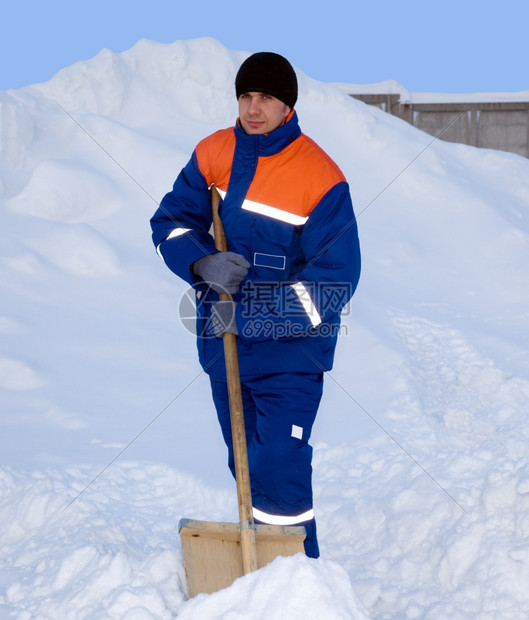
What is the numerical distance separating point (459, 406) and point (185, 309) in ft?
6.65

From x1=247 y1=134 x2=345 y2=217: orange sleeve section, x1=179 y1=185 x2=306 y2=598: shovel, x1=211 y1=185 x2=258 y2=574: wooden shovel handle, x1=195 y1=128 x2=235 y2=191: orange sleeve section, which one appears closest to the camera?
x1=179 y1=185 x2=306 y2=598: shovel

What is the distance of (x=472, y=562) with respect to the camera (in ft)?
10.2

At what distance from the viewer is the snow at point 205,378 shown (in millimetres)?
2941

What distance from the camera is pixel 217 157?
2908 mm

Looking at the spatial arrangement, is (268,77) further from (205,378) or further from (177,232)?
(205,378)

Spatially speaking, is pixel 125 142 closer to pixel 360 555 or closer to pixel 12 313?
pixel 12 313

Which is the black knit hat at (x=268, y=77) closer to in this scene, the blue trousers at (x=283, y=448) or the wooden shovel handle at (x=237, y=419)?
the wooden shovel handle at (x=237, y=419)

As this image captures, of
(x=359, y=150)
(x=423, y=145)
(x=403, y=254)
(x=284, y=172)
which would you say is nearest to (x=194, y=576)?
(x=284, y=172)

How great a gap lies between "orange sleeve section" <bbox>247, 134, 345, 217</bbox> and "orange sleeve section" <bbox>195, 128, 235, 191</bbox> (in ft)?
0.45

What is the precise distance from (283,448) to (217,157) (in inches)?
41.4

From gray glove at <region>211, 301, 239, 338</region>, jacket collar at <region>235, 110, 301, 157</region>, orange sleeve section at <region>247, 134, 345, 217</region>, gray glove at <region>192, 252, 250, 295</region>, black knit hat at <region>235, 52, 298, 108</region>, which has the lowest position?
gray glove at <region>211, 301, 239, 338</region>

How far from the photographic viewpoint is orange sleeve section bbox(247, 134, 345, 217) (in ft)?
9.09

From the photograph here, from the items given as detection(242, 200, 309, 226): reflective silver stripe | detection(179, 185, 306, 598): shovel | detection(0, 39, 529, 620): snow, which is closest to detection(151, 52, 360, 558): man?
Answer: detection(242, 200, 309, 226): reflective silver stripe

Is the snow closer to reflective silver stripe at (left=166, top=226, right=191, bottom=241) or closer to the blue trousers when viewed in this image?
the blue trousers
